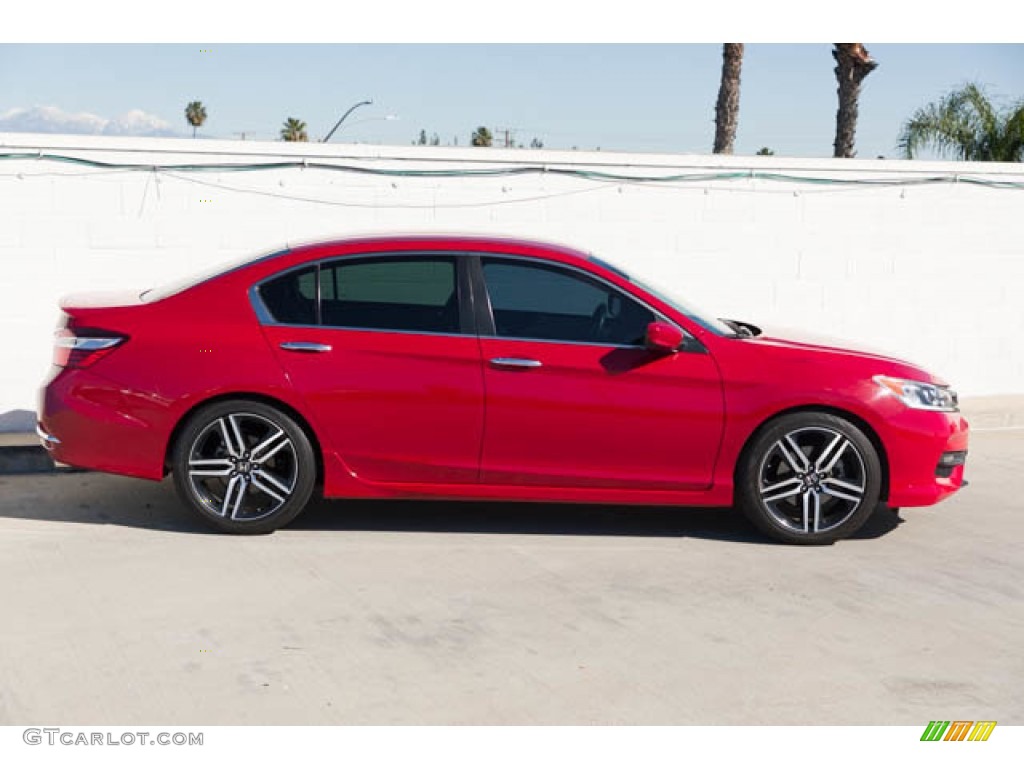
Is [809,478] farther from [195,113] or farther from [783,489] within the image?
[195,113]

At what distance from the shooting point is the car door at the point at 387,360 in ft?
22.0

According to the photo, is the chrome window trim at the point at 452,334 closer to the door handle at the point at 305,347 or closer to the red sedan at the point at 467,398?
the red sedan at the point at 467,398

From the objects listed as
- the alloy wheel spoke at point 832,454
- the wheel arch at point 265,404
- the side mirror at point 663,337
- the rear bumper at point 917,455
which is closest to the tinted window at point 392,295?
the wheel arch at point 265,404

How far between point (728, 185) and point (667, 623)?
6223 millimetres

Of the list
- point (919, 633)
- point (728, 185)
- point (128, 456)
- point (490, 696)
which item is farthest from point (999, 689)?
point (728, 185)

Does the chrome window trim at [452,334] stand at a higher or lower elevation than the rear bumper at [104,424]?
higher

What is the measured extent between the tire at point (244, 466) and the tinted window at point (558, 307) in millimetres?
1231

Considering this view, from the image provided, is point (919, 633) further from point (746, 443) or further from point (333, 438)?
point (333, 438)

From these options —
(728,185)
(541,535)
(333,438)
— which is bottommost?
(541,535)

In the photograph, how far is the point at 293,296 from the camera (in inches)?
270

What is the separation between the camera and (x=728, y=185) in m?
11.1

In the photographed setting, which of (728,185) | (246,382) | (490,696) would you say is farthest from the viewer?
(728,185)

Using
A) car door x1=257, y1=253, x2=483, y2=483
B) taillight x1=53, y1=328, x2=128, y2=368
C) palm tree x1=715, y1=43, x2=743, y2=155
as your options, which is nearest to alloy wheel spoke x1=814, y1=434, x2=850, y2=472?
car door x1=257, y1=253, x2=483, y2=483

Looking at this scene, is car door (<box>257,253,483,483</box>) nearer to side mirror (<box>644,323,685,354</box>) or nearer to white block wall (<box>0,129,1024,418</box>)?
side mirror (<box>644,323,685,354</box>)
